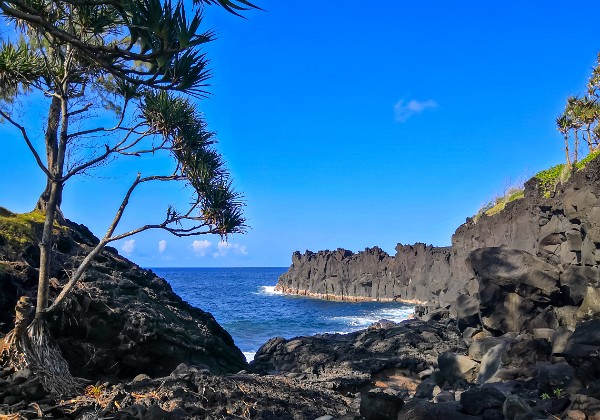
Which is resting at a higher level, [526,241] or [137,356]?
[526,241]

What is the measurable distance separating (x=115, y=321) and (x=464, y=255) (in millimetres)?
50389

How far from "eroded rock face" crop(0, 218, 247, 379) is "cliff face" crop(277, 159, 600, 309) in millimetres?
14789

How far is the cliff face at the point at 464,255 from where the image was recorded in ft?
77.9

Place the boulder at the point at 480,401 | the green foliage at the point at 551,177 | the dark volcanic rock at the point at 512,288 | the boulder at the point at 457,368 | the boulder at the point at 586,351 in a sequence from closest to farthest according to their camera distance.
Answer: the boulder at the point at 480,401, the boulder at the point at 586,351, the boulder at the point at 457,368, the dark volcanic rock at the point at 512,288, the green foliage at the point at 551,177

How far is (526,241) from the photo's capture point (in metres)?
38.7

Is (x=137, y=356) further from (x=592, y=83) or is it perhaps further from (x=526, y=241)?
(x=592, y=83)

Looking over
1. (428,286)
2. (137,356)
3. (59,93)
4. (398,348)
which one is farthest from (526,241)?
(428,286)

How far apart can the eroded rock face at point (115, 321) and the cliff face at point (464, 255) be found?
14789 millimetres

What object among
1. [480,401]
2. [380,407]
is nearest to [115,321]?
[380,407]

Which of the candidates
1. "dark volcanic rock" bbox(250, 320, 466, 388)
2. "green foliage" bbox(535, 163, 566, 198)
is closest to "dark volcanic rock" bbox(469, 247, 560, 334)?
"dark volcanic rock" bbox(250, 320, 466, 388)

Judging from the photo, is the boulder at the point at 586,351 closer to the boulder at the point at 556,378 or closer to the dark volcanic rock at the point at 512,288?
the boulder at the point at 556,378

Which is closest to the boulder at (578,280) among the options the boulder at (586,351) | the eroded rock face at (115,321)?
the boulder at (586,351)

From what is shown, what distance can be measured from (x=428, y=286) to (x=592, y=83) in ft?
149

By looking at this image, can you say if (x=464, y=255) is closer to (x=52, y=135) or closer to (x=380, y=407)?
(x=380, y=407)
